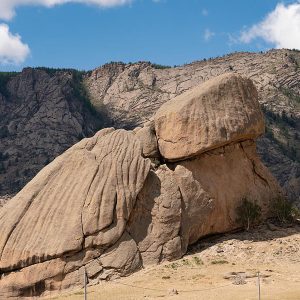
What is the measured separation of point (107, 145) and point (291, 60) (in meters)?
92.4

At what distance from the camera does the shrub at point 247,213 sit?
2595cm

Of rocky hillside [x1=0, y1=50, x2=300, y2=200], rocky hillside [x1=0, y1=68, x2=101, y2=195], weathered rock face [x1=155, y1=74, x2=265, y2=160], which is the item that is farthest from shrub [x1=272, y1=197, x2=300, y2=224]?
rocky hillside [x1=0, y1=68, x2=101, y2=195]

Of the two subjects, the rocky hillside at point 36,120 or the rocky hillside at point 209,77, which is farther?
the rocky hillside at point 209,77

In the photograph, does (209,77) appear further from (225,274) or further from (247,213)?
(225,274)

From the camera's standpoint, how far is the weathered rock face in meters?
24.5

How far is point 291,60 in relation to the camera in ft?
Result: 358

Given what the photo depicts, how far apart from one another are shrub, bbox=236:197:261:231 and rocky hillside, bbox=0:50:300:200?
182 feet

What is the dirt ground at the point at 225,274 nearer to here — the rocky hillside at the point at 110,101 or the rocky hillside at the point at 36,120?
the rocky hillside at the point at 110,101

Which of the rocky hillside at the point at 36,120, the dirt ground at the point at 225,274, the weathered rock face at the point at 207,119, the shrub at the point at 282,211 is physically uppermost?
the rocky hillside at the point at 36,120

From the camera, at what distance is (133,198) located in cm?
2275

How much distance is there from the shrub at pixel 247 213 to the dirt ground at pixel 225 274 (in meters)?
0.57

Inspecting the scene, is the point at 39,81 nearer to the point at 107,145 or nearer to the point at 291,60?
the point at 291,60

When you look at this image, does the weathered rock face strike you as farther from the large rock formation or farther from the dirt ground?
the dirt ground

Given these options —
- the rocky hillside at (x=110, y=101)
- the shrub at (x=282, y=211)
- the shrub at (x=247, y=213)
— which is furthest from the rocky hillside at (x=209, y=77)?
the shrub at (x=247, y=213)
